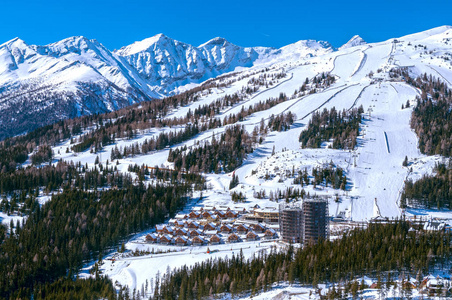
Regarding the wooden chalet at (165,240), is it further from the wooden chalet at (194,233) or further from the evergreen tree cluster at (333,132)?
the evergreen tree cluster at (333,132)

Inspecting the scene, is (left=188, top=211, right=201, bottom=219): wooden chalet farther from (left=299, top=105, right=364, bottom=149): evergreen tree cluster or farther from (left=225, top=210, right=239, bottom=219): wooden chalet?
(left=299, top=105, right=364, bottom=149): evergreen tree cluster

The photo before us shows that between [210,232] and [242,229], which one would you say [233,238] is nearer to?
[242,229]

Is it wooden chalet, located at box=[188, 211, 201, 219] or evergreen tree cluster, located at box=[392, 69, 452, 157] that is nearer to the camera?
wooden chalet, located at box=[188, 211, 201, 219]

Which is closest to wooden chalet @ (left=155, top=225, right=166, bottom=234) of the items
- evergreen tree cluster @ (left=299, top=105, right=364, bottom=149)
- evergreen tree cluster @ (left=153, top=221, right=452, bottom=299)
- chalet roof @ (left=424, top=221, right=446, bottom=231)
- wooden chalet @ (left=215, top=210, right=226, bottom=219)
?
wooden chalet @ (left=215, top=210, right=226, bottom=219)

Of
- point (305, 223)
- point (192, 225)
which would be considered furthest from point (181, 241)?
point (305, 223)

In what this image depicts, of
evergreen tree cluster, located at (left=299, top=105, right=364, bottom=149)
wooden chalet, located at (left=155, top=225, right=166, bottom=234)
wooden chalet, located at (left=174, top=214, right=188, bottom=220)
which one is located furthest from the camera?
evergreen tree cluster, located at (left=299, top=105, right=364, bottom=149)

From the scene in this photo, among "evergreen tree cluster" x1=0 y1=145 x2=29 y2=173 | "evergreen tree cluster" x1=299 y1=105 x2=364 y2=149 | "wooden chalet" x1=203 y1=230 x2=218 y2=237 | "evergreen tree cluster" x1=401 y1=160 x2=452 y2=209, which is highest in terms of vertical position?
"evergreen tree cluster" x1=299 y1=105 x2=364 y2=149

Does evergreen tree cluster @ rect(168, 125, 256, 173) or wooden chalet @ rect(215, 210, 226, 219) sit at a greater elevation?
evergreen tree cluster @ rect(168, 125, 256, 173)

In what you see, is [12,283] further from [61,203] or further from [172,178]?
[172,178]
